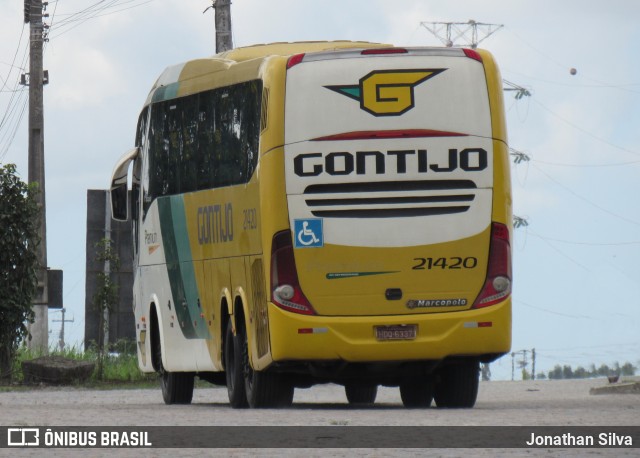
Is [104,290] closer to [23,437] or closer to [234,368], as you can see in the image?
[234,368]

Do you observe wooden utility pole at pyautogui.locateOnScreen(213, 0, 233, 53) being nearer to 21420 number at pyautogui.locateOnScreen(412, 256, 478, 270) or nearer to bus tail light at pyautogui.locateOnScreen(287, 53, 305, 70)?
bus tail light at pyautogui.locateOnScreen(287, 53, 305, 70)

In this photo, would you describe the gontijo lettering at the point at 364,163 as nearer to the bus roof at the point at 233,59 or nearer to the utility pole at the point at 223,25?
the bus roof at the point at 233,59

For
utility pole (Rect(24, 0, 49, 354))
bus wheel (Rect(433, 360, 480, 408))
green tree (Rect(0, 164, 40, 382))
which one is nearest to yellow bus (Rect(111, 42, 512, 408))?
bus wheel (Rect(433, 360, 480, 408))

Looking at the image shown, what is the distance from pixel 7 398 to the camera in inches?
1019

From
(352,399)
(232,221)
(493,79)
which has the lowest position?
(352,399)

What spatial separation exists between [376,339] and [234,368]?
2346 millimetres

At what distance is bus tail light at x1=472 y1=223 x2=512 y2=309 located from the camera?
17953 millimetres

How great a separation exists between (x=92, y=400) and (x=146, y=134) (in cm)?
460

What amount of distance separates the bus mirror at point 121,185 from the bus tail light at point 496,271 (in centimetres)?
704

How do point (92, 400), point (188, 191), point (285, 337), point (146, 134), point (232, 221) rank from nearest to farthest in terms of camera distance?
point (285, 337), point (232, 221), point (188, 191), point (146, 134), point (92, 400)

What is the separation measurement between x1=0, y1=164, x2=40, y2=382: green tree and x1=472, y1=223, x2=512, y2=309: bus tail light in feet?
47.1

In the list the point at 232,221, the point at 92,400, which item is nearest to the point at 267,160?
the point at 232,221

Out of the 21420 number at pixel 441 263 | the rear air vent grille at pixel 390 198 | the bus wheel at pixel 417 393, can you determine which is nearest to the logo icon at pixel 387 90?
the rear air vent grille at pixel 390 198

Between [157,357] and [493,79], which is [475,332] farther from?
[157,357]
